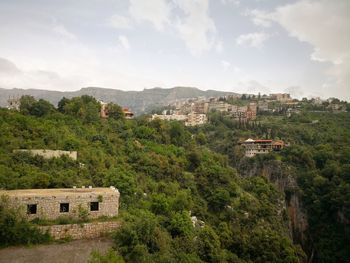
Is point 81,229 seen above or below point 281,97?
below

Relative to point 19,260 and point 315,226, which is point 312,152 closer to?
point 315,226

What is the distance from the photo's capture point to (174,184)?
27391 millimetres

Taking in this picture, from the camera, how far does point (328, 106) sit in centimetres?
9500

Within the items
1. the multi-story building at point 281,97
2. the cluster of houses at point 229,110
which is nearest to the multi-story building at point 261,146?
the cluster of houses at point 229,110

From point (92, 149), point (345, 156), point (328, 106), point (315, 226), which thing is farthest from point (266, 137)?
point (92, 149)

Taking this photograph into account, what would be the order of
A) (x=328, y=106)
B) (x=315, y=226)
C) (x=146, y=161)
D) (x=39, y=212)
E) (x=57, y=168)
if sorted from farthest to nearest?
(x=328, y=106), (x=315, y=226), (x=146, y=161), (x=57, y=168), (x=39, y=212)

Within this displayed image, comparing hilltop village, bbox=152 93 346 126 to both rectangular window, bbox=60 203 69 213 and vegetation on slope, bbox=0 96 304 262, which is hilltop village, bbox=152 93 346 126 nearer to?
vegetation on slope, bbox=0 96 304 262

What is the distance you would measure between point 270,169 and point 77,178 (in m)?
39.2

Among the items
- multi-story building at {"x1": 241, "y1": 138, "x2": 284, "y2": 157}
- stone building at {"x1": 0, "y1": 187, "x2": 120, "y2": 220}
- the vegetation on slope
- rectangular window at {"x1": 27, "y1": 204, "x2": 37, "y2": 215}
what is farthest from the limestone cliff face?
rectangular window at {"x1": 27, "y1": 204, "x2": 37, "y2": 215}

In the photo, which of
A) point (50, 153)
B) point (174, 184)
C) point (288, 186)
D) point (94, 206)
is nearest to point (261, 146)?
point (288, 186)

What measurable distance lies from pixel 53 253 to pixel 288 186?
42.2 m

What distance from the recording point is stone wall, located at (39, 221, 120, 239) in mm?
13875

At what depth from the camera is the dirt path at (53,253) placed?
470 inches

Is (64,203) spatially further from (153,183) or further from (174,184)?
(174,184)
